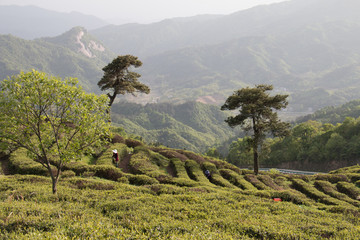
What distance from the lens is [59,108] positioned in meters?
14.5

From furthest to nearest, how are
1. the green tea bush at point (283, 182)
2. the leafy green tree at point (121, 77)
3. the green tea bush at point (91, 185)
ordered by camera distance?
the leafy green tree at point (121, 77), the green tea bush at point (283, 182), the green tea bush at point (91, 185)

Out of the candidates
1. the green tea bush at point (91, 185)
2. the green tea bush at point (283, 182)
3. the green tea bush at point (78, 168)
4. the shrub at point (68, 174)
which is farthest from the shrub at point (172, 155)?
the green tea bush at point (91, 185)

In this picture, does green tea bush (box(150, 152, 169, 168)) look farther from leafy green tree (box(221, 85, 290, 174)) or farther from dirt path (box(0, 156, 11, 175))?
dirt path (box(0, 156, 11, 175))

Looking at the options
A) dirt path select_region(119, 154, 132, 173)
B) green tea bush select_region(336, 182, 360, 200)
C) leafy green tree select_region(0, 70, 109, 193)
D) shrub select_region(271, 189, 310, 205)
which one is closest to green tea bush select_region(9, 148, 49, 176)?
leafy green tree select_region(0, 70, 109, 193)

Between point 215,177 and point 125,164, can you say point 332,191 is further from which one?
point 125,164

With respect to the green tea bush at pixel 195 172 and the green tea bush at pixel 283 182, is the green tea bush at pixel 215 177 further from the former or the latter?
the green tea bush at pixel 283 182

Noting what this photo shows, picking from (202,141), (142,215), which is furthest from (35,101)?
(202,141)

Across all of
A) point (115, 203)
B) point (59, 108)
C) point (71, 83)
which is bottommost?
point (115, 203)

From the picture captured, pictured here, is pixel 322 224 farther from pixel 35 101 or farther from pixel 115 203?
pixel 35 101

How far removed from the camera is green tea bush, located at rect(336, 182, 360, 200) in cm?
2377

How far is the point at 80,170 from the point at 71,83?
10758 mm

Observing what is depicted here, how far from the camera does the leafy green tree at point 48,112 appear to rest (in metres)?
13.1

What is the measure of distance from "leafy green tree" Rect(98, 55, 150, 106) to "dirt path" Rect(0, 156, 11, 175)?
1493 centimetres

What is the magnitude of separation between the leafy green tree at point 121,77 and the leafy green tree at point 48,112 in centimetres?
2038
